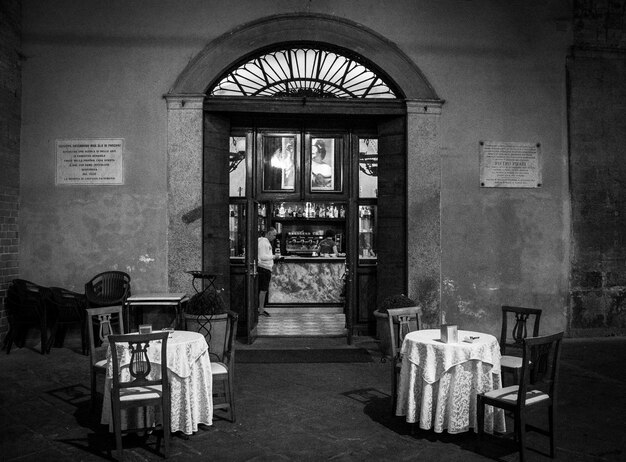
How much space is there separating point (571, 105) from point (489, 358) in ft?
17.9

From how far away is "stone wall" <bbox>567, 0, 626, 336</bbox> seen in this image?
816 cm

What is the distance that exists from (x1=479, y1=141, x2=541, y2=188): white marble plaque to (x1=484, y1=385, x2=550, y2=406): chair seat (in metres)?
4.57

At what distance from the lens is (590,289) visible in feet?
26.8

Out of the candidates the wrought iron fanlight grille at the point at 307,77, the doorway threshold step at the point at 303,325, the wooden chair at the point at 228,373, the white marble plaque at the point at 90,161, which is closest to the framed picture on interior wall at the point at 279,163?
the wrought iron fanlight grille at the point at 307,77

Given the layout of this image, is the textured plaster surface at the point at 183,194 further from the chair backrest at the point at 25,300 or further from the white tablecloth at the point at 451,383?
the white tablecloth at the point at 451,383

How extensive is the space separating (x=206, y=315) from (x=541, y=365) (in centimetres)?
409

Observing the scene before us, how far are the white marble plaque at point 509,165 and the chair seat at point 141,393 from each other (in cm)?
568

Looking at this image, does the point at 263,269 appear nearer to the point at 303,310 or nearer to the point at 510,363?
the point at 303,310

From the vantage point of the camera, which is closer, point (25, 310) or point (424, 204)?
point (25, 310)

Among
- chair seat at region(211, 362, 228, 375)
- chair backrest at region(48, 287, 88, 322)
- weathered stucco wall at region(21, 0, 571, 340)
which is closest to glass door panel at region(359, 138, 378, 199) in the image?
weathered stucco wall at region(21, 0, 571, 340)

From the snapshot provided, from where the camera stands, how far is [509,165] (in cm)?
810

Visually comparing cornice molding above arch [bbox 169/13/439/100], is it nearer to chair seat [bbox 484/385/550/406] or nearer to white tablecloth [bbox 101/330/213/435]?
white tablecloth [bbox 101/330/213/435]

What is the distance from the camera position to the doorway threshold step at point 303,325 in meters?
8.48

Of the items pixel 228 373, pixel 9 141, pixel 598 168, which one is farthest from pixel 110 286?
pixel 598 168
